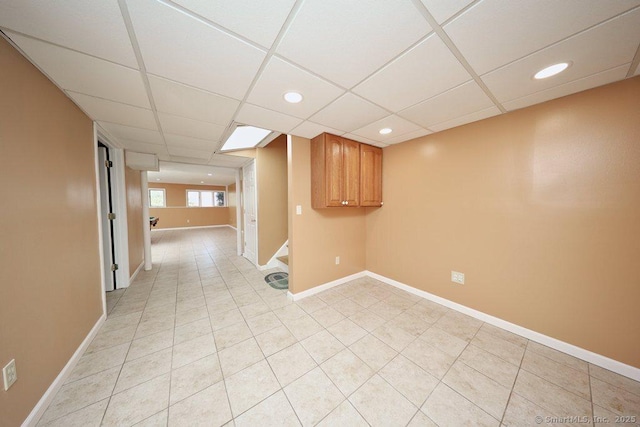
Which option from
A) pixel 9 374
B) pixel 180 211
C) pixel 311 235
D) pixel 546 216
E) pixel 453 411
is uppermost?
pixel 546 216

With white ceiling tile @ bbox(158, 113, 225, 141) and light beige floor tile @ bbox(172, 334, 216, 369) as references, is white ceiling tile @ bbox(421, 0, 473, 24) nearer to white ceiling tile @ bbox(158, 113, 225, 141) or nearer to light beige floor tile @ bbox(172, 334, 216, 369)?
white ceiling tile @ bbox(158, 113, 225, 141)

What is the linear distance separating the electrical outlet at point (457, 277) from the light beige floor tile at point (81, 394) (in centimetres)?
348

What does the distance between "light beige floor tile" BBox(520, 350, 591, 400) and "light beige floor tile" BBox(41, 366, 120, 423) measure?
10.9 ft

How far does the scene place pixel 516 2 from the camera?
0.92 m

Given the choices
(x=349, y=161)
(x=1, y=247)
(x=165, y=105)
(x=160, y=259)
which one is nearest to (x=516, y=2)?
(x=349, y=161)

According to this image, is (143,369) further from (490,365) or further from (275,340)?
(490,365)

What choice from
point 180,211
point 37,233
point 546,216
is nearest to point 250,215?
point 37,233

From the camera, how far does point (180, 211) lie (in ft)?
32.2

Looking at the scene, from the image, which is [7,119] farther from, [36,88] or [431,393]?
[431,393]

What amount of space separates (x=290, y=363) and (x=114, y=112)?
3.01 metres

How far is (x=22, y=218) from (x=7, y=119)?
1.93 feet

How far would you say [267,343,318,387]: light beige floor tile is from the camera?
1.55 meters

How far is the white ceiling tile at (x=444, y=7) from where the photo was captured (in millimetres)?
917

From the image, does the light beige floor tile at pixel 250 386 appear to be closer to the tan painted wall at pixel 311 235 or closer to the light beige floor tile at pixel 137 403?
the light beige floor tile at pixel 137 403
